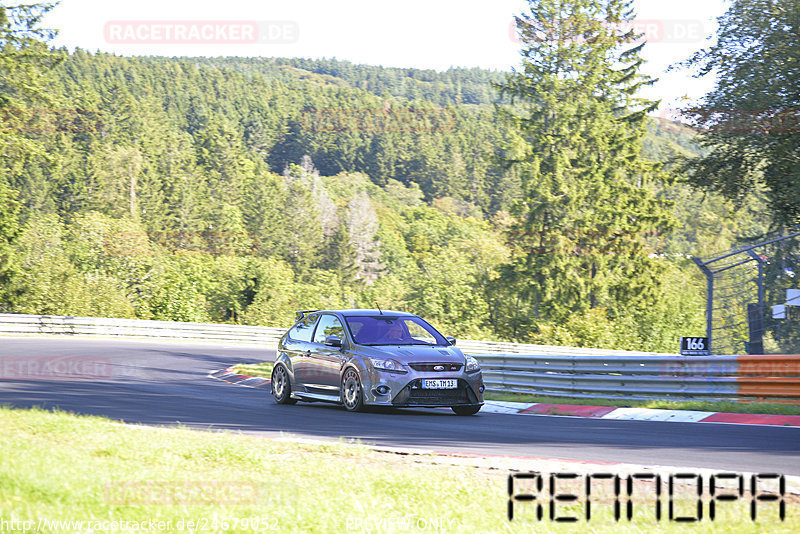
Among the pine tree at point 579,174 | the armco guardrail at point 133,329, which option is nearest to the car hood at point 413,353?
the armco guardrail at point 133,329

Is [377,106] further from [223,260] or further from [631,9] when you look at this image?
[631,9]

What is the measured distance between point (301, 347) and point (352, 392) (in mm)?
1726

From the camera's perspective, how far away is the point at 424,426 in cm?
1208

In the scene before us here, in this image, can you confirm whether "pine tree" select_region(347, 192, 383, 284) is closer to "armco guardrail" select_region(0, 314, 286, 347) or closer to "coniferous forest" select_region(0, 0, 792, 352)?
"coniferous forest" select_region(0, 0, 792, 352)

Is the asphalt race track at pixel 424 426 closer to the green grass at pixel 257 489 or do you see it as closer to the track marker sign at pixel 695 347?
the green grass at pixel 257 489

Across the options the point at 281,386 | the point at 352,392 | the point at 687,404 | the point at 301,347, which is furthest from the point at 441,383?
the point at 687,404

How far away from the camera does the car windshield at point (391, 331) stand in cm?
1460

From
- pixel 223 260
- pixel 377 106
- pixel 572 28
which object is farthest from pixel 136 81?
pixel 572 28

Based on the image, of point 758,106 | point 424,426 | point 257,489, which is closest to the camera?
point 257,489

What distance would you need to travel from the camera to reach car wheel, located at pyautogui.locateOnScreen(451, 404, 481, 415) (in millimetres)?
14086

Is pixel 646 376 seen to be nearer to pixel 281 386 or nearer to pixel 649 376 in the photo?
pixel 649 376

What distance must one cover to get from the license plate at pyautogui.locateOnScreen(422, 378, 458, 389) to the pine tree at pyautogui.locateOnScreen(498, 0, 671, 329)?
3941cm

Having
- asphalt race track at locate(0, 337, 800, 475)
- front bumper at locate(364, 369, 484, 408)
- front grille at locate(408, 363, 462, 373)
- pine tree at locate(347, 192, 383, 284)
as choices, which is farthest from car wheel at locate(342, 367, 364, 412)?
pine tree at locate(347, 192, 383, 284)

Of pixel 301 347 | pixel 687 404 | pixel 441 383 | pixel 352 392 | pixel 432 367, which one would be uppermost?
pixel 301 347
